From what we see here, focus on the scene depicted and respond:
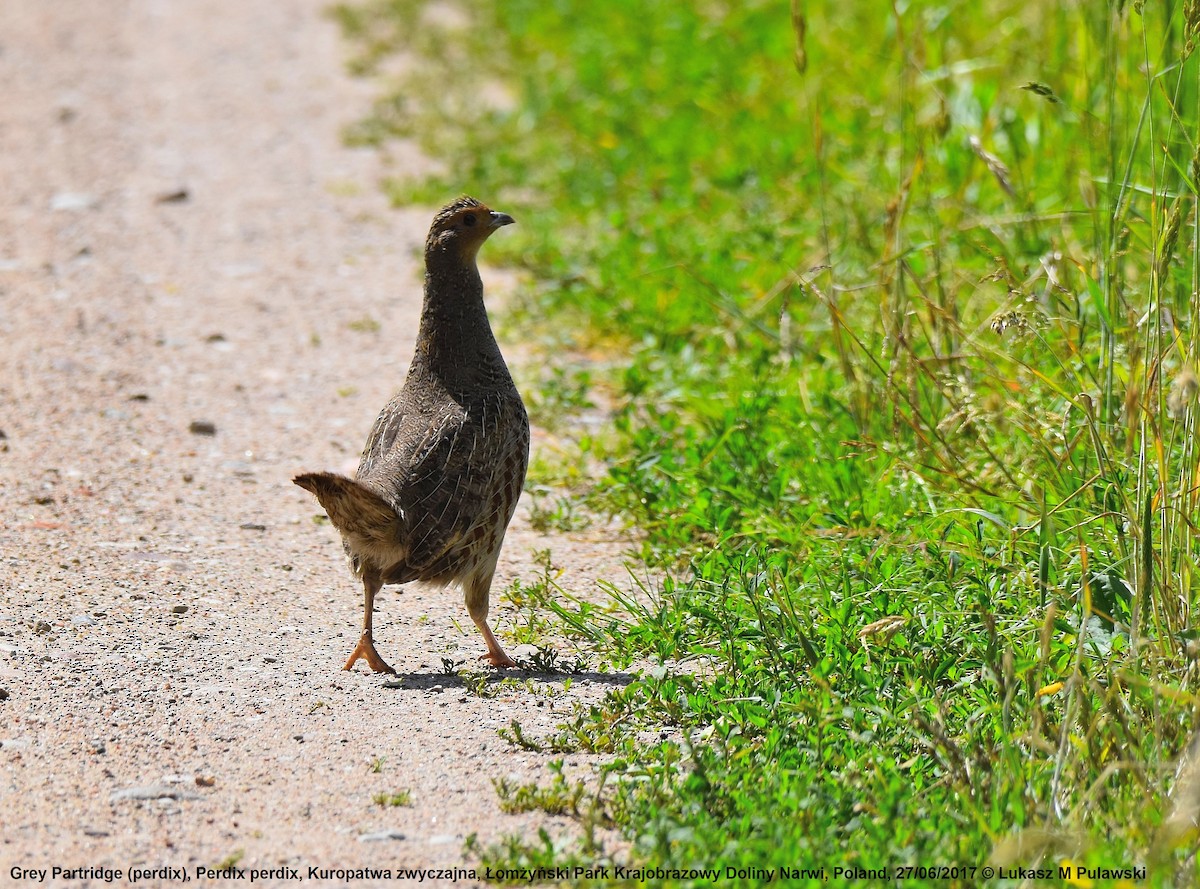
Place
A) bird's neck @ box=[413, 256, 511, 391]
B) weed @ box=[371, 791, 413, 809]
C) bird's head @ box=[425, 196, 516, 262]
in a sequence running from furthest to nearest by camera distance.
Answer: bird's head @ box=[425, 196, 516, 262] → bird's neck @ box=[413, 256, 511, 391] → weed @ box=[371, 791, 413, 809]

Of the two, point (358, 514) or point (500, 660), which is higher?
point (358, 514)

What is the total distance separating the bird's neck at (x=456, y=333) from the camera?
5059 millimetres

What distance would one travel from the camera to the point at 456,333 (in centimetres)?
511

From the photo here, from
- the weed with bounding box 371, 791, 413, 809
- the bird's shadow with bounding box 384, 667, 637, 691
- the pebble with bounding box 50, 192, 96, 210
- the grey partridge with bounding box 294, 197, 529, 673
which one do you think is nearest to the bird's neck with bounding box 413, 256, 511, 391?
the grey partridge with bounding box 294, 197, 529, 673

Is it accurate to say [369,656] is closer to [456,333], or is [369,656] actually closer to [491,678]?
[491,678]

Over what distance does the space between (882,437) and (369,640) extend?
92.4 inches

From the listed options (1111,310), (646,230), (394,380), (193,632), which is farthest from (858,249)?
(193,632)

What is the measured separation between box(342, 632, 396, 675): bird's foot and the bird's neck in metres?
0.94

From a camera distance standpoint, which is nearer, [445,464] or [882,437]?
[445,464]

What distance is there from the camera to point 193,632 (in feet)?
15.8

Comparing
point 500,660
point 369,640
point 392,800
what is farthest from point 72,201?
point 392,800

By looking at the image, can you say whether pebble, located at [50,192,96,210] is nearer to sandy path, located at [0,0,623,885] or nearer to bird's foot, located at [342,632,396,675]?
sandy path, located at [0,0,623,885]

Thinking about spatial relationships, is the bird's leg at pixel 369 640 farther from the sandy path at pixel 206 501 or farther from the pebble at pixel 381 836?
the pebble at pixel 381 836

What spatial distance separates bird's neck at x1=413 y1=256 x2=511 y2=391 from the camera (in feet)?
16.6
